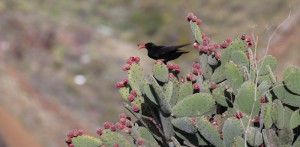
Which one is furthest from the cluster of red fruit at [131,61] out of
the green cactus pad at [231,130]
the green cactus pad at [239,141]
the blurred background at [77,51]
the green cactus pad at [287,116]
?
the blurred background at [77,51]

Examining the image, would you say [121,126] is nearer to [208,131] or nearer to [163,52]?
[208,131]

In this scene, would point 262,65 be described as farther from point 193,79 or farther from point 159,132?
point 159,132

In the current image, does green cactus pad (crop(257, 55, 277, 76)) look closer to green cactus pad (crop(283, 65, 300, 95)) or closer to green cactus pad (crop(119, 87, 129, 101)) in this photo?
green cactus pad (crop(283, 65, 300, 95))

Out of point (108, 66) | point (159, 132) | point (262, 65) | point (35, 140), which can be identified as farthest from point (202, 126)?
point (108, 66)

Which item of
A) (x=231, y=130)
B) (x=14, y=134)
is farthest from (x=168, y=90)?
(x=14, y=134)

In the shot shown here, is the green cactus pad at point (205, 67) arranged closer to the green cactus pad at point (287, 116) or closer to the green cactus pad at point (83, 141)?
the green cactus pad at point (287, 116)
